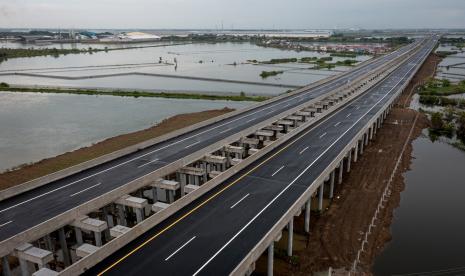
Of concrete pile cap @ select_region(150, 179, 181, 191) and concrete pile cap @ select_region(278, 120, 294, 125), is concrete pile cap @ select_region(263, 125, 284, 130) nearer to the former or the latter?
concrete pile cap @ select_region(278, 120, 294, 125)

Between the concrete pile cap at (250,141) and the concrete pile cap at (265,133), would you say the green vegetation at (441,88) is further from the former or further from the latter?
the concrete pile cap at (250,141)

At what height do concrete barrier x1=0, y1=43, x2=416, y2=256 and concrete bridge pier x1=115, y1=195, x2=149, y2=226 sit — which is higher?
concrete barrier x1=0, y1=43, x2=416, y2=256

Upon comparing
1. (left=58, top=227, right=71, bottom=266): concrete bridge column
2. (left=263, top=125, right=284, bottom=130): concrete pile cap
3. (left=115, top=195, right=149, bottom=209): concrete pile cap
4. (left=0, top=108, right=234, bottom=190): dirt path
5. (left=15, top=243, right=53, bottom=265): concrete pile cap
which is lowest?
(left=58, top=227, right=71, bottom=266): concrete bridge column

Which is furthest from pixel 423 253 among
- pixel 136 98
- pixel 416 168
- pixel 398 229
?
pixel 136 98

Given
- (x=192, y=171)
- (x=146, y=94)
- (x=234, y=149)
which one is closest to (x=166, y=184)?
(x=192, y=171)

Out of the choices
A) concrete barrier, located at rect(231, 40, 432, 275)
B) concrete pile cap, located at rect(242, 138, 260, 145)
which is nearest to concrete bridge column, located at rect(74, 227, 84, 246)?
concrete barrier, located at rect(231, 40, 432, 275)

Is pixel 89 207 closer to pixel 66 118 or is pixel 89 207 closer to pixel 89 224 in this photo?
pixel 89 224

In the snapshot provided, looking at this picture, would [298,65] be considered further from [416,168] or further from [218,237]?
[218,237]
